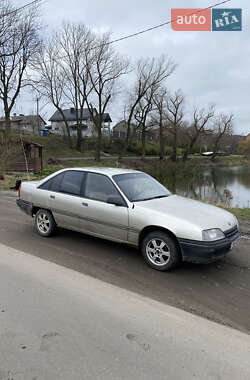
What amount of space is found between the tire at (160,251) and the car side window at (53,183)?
92.2 inches

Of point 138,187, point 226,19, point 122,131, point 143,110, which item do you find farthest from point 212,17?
point 122,131

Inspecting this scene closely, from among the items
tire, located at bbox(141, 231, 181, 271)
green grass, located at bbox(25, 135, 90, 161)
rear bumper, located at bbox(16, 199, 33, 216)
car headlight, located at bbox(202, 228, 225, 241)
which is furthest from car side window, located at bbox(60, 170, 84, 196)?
green grass, located at bbox(25, 135, 90, 161)

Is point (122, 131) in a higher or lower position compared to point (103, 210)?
higher

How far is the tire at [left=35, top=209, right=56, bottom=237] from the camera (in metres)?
5.71

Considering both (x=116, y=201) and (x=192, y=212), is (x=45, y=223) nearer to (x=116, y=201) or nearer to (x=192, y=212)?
Answer: (x=116, y=201)

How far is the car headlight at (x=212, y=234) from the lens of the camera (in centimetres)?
387

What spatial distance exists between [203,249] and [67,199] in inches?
109

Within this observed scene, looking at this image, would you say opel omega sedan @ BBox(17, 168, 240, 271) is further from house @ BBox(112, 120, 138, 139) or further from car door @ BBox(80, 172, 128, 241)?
house @ BBox(112, 120, 138, 139)

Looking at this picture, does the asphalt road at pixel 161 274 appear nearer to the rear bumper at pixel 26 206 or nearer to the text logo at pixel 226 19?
the rear bumper at pixel 26 206

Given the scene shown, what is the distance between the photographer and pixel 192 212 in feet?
14.3

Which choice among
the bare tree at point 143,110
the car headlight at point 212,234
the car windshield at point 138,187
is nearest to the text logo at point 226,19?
the car windshield at point 138,187

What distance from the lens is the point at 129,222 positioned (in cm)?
448

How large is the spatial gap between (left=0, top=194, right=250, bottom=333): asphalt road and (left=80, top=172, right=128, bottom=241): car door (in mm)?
439

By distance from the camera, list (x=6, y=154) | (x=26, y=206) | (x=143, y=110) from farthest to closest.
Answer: (x=143, y=110)
(x=6, y=154)
(x=26, y=206)
